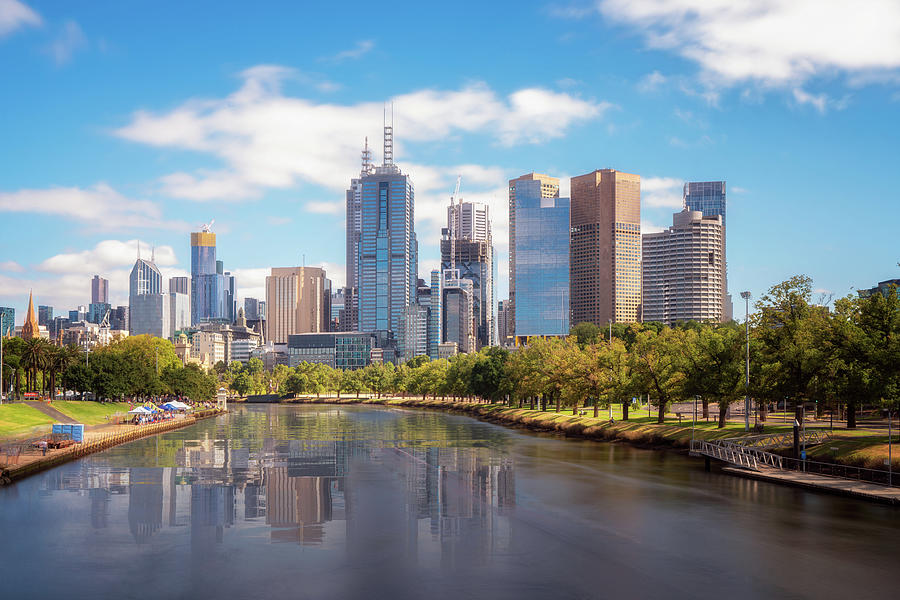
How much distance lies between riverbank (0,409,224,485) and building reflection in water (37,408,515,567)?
257 centimetres

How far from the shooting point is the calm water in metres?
33.5

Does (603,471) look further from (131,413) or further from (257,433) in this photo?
(131,413)

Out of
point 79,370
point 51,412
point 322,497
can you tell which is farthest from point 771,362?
point 79,370

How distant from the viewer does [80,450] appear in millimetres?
82188

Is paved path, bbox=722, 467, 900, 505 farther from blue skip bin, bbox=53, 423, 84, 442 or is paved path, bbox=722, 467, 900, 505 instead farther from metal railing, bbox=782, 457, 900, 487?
blue skip bin, bbox=53, 423, 84, 442

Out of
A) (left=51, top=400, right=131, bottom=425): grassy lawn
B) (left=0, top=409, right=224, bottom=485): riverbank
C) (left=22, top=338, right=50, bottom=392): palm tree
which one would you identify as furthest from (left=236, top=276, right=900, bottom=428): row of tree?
(left=22, top=338, right=50, bottom=392): palm tree

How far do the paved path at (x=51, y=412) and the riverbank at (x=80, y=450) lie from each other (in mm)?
7195

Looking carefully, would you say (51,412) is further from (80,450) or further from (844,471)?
(844,471)

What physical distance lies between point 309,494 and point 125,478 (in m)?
18.1

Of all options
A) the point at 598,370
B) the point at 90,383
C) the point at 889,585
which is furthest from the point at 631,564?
the point at 90,383

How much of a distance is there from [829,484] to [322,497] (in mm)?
35249

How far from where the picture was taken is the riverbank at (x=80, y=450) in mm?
64250

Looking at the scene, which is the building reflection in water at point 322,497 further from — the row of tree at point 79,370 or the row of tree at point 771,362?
the row of tree at point 79,370

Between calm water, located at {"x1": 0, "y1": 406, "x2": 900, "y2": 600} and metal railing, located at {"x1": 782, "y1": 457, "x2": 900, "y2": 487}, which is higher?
metal railing, located at {"x1": 782, "y1": 457, "x2": 900, "y2": 487}
